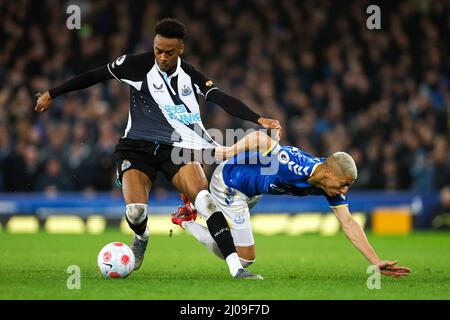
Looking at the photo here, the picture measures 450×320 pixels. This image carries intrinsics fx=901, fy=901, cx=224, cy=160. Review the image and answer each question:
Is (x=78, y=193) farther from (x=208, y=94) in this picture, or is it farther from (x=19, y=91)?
(x=208, y=94)

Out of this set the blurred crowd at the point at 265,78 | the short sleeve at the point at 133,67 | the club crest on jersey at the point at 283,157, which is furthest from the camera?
the blurred crowd at the point at 265,78

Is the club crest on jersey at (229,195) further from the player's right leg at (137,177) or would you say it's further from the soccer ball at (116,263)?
the soccer ball at (116,263)

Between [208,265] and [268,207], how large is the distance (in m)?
6.91

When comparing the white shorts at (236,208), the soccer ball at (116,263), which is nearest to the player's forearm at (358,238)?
the white shorts at (236,208)

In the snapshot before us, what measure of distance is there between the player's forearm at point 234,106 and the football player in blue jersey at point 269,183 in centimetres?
36

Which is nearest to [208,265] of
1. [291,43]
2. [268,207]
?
[268,207]

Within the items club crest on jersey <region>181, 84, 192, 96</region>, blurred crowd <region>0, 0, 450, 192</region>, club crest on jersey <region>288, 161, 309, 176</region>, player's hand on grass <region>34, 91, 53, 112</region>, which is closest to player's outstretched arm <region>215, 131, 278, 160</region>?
club crest on jersey <region>288, 161, 309, 176</region>

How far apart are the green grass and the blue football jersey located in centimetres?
83

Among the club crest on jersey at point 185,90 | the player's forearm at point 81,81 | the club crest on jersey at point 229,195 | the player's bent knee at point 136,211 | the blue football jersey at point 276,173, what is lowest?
the player's bent knee at point 136,211

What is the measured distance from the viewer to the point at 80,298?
6.77 m

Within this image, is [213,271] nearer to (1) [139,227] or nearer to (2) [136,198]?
(1) [139,227]

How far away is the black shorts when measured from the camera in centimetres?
869

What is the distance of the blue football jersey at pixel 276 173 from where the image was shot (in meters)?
8.34

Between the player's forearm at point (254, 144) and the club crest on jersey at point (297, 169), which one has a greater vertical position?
the player's forearm at point (254, 144)
